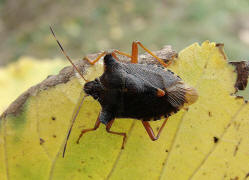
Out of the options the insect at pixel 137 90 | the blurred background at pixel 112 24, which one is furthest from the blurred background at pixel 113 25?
A: the insect at pixel 137 90

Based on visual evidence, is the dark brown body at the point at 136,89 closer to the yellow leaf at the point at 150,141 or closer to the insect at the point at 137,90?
the insect at the point at 137,90

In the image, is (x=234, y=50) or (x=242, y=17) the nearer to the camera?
(x=234, y=50)

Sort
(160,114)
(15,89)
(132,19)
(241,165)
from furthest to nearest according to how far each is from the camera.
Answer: (132,19) → (15,89) → (160,114) → (241,165)

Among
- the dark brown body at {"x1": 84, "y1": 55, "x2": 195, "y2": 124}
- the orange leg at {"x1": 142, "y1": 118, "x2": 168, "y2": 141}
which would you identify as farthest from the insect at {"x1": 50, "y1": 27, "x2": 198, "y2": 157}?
the orange leg at {"x1": 142, "y1": 118, "x2": 168, "y2": 141}

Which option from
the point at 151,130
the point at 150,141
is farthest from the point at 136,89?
the point at 150,141

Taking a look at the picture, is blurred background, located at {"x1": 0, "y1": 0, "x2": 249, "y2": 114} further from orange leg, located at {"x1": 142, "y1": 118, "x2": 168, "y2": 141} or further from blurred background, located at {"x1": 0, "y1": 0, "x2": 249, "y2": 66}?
orange leg, located at {"x1": 142, "y1": 118, "x2": 168, "y2": 141}

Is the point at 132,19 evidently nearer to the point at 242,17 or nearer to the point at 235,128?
the point at 242,17

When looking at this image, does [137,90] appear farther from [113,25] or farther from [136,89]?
[113,25]

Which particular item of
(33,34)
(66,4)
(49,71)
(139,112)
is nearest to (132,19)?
(66,4)
